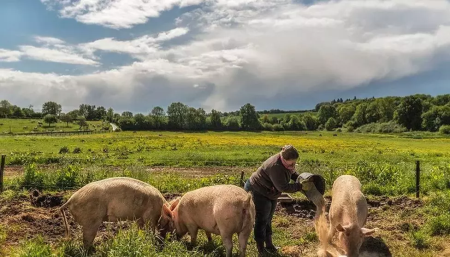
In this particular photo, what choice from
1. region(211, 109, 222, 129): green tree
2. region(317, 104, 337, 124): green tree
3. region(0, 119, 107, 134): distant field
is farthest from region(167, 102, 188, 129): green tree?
region(317, 104, 337, 124): green tree

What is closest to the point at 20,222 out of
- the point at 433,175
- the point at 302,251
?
the point at 302,251

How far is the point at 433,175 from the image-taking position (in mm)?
14578

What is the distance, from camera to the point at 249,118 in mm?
109375

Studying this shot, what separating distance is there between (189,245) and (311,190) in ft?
9.30

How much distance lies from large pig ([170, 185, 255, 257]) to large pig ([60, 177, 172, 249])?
353 mm

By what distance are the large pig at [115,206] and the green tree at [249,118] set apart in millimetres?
99867

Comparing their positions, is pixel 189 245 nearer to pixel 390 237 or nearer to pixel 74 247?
pixel 74 247

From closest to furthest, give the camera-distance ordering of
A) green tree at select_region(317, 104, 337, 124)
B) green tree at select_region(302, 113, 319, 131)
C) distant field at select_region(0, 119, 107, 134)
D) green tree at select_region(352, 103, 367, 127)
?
distant field at select_region(0, 119, 107, 134) < green tree at select_region(352, 103, 367, 127) < green tree at select_region(302, 113, 319, 131) < green tree at select_region(317, 104, 337, 124)

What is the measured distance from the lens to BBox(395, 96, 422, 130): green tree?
101 m

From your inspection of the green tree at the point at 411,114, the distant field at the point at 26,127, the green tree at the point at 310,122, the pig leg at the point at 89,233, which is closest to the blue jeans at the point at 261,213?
the pig leg at the point at 89,233

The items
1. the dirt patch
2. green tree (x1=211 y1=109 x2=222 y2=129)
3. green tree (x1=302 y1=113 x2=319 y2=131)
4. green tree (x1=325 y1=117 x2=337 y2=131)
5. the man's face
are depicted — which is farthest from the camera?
green tree (x1=302 y1=113 x2=319 y2=131)

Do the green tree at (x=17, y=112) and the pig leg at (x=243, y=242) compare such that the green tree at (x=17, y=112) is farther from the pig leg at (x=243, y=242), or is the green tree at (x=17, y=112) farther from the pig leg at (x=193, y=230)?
the pig leg at (x=243, y=242)

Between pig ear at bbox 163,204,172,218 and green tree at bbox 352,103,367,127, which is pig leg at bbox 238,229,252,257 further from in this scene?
green tree at bbox 352,103,367,127

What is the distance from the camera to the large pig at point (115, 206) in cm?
695
